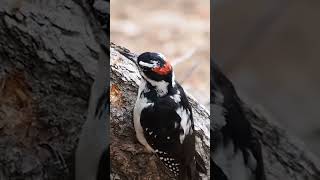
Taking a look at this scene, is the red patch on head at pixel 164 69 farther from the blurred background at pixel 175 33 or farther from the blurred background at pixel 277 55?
the blurred background at pixel 277 55

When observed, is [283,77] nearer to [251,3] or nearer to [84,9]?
[251,3]

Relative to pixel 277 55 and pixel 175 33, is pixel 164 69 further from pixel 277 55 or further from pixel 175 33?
pixel 277 55

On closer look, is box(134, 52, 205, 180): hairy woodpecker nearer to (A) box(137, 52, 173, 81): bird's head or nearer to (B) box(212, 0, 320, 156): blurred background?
(A) box(137, 52, 173, 81): bird's head

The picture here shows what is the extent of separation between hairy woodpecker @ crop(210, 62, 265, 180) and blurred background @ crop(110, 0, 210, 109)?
0.04 metres

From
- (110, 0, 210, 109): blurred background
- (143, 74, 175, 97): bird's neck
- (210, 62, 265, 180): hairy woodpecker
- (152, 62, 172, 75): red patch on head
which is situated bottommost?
(210, 62, 265, 180): hairy woodpecker

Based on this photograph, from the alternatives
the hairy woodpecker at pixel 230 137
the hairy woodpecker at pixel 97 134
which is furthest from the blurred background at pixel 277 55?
the hairy woodpecker at pixel 97 134

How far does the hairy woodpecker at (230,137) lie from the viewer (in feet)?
5.48

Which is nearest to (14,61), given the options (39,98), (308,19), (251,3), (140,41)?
(39,98)

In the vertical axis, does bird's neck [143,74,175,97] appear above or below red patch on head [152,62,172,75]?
below

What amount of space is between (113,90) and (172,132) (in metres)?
0.21

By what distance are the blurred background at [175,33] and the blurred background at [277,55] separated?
5 cm

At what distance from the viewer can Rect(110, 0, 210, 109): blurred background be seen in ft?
5.41

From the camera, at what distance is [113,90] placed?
5.45 ft

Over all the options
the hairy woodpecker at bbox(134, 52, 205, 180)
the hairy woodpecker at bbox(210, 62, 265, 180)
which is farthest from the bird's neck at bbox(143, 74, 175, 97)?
the hairy woodpecker at bbox(210, 62, 265, 180)
